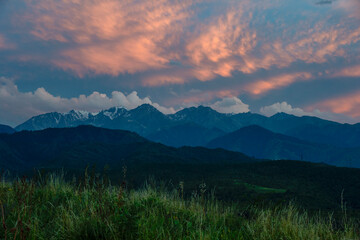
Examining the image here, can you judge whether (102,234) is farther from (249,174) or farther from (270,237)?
(249,174)

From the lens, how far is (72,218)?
5586 millimetres

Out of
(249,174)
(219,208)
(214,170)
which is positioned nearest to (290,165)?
(249,174)

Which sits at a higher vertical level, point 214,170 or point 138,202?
point 138,202

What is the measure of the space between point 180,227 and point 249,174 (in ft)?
526

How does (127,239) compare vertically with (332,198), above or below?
above

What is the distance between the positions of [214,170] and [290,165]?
1923 inches

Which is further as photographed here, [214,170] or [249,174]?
[214,170]

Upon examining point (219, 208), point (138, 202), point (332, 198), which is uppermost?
point (138, 202)

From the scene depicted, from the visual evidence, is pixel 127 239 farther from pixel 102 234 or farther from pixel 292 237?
pixel 292 237

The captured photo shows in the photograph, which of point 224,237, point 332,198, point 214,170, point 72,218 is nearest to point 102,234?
point 72,218

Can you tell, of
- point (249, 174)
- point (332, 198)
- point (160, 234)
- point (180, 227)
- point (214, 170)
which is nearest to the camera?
point (160, 234)

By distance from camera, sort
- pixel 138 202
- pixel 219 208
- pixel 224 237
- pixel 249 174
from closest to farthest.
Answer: pixel 224 237 < pixel 138 202 < pixel 219 208 < pixel 249 174

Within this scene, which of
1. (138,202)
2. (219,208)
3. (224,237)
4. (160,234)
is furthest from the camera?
(219,208)

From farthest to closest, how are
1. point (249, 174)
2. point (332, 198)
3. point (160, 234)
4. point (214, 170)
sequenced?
point (214, 170)
point (249, 174)
point (332, 198)
point (160, 234)
